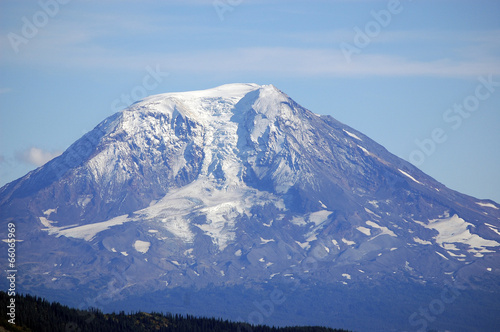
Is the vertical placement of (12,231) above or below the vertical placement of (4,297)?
above

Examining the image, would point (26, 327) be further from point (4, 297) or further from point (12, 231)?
point (12, 231)

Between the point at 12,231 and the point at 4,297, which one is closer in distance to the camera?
the point at 12,231

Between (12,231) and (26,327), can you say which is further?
(26,327)

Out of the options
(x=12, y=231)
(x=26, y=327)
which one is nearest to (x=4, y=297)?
(x=26, y=327)

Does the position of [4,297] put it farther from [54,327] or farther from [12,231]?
[12,231]

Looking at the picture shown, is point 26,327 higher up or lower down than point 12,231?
lower down

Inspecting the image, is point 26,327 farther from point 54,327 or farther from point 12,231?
point 12,231

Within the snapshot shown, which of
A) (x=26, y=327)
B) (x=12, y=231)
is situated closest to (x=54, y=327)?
(x=26, y=327)
